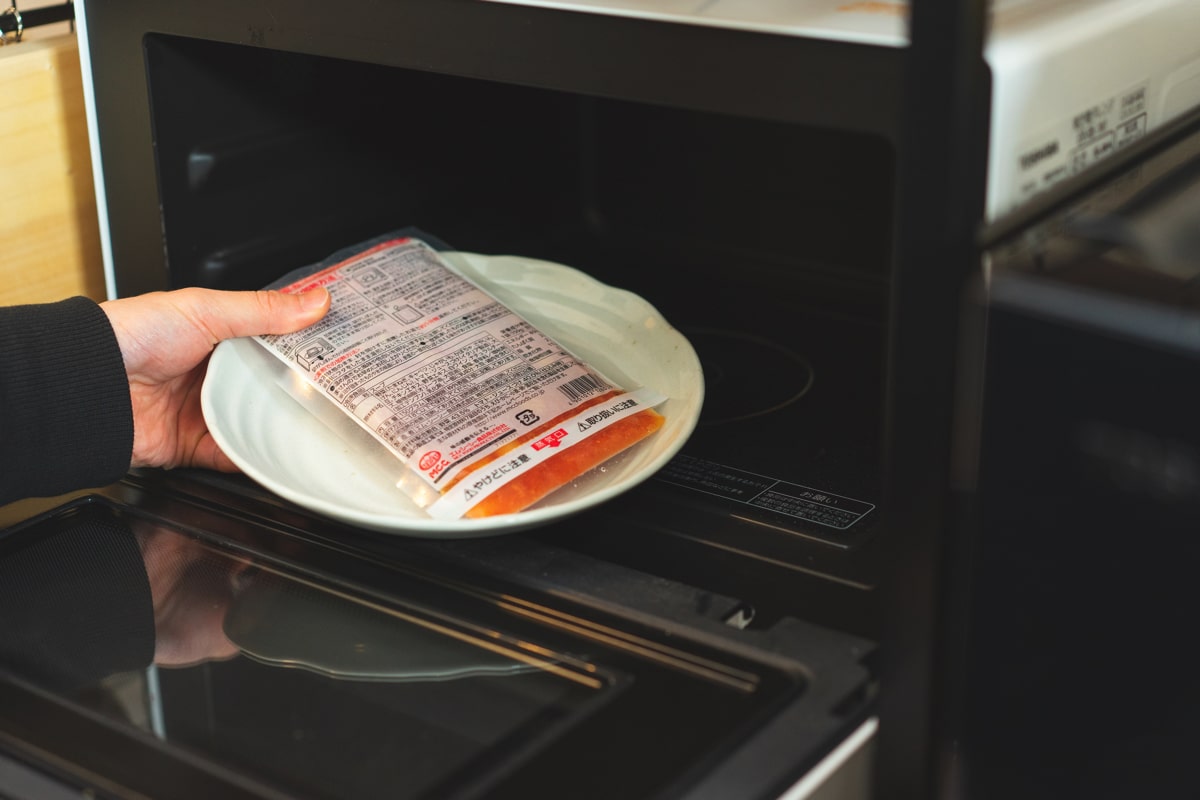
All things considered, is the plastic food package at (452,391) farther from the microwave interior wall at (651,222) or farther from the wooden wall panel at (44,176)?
the wooden wall panel at (44,176)

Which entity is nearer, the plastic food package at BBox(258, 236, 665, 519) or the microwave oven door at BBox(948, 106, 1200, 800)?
the microwave oven door at BBox(948, 106, 1200, 800)

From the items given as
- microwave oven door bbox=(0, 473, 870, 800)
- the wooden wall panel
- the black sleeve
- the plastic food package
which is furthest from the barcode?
the wooden wall panel

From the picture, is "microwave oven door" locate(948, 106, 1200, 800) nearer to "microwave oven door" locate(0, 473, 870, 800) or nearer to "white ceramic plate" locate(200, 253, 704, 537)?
"microwave oven door" locate(0, 473, 870, 800)

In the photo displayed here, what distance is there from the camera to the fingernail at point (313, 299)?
81cm

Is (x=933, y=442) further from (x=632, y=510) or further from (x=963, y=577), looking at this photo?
(x=632, y=510)

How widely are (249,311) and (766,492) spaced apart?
0.34m

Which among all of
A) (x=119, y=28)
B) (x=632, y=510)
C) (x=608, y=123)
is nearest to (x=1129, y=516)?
(x=632, y=510)

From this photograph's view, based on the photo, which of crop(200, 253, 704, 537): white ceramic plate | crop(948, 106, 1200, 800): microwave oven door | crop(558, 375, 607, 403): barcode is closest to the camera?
crop(948, 106, 1200, 800): microwave oven door

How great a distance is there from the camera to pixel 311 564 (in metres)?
0.69

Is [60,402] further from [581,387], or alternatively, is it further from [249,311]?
[581,387]

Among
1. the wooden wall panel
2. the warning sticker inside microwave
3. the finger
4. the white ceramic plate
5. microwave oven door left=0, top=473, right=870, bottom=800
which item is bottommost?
microwave oven door left=0, top=473, right=870, bottom=800

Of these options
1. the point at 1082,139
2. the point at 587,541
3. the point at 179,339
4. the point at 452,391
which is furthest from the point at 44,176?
the point at 1082,139

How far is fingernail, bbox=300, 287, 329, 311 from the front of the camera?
81 cm

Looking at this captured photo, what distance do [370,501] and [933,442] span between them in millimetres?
Result: 355
